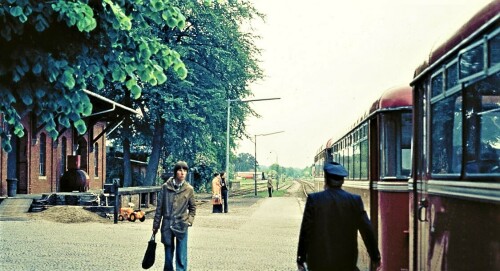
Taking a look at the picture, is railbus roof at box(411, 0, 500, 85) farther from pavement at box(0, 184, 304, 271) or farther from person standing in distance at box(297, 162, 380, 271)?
pavement at box(0, 184, 304, 271)

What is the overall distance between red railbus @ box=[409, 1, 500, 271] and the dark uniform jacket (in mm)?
619

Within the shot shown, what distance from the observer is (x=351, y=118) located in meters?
15.3

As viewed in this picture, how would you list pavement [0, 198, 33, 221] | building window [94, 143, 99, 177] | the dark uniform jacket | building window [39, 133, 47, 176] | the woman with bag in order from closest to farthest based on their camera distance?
the dark uniform jacket < pavement [0, 198, 33, 221] < the woman with bag < building window [39, 133, 47, 176] < building window [94, 143, 99, 177]

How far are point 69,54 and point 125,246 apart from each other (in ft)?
30.8

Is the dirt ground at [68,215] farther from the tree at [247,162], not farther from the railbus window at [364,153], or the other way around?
the tree at [247,162]

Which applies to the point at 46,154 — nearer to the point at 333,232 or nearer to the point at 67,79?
the point at 67,79

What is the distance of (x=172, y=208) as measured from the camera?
10703 mm

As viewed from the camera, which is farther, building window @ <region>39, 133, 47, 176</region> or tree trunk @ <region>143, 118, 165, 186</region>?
tree trunk @ <region>143, 118, 165, 186</region>

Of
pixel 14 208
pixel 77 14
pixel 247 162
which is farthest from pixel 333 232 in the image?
pixel 247 162

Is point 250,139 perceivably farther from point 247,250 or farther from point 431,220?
point 431,220

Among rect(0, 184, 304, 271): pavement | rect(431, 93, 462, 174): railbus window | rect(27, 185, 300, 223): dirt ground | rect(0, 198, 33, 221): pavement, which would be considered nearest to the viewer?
rect(431, 93, 462, 174): railbus window

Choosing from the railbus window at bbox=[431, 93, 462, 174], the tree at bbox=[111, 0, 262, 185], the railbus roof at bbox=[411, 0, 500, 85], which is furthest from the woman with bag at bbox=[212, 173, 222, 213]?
the railbus window at bbox=[431, 93, 462, 174]

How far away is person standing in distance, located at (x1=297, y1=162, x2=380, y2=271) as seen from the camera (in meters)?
6.26

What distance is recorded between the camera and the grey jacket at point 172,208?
1069 cm
